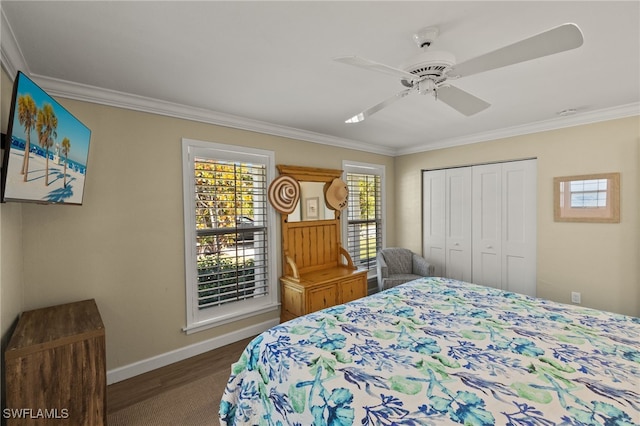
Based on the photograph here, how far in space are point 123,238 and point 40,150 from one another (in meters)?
1.03

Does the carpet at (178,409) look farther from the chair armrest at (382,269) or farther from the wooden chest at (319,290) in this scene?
the chair armrest at (382,269)

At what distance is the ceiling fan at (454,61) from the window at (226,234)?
1.79 meters

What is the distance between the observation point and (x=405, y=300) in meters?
2.25

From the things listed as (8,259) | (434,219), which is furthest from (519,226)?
(8,259)

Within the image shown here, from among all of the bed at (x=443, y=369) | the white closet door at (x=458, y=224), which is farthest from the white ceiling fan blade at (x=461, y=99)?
the white closet door at (x=458, y=224)

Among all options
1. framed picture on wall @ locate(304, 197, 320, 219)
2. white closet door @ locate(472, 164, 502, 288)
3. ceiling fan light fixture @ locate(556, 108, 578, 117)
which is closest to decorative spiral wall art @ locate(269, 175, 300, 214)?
framed picture on wall @ locate(304, 197, 320, 219)

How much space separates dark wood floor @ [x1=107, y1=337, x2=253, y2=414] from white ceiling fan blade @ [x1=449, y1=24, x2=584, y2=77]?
286 cm

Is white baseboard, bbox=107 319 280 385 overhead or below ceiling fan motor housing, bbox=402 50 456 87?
below

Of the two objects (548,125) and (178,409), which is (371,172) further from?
(178,409)

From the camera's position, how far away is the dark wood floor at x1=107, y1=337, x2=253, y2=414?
220 centimetres

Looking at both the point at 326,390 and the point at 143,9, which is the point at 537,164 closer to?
the point at 326,390

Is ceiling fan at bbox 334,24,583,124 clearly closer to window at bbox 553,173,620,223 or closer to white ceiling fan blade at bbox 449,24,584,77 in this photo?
white ceiling fan blade at bbox 449,24,584,77

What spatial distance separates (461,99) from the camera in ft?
5.88

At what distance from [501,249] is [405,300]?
7.20 feet
